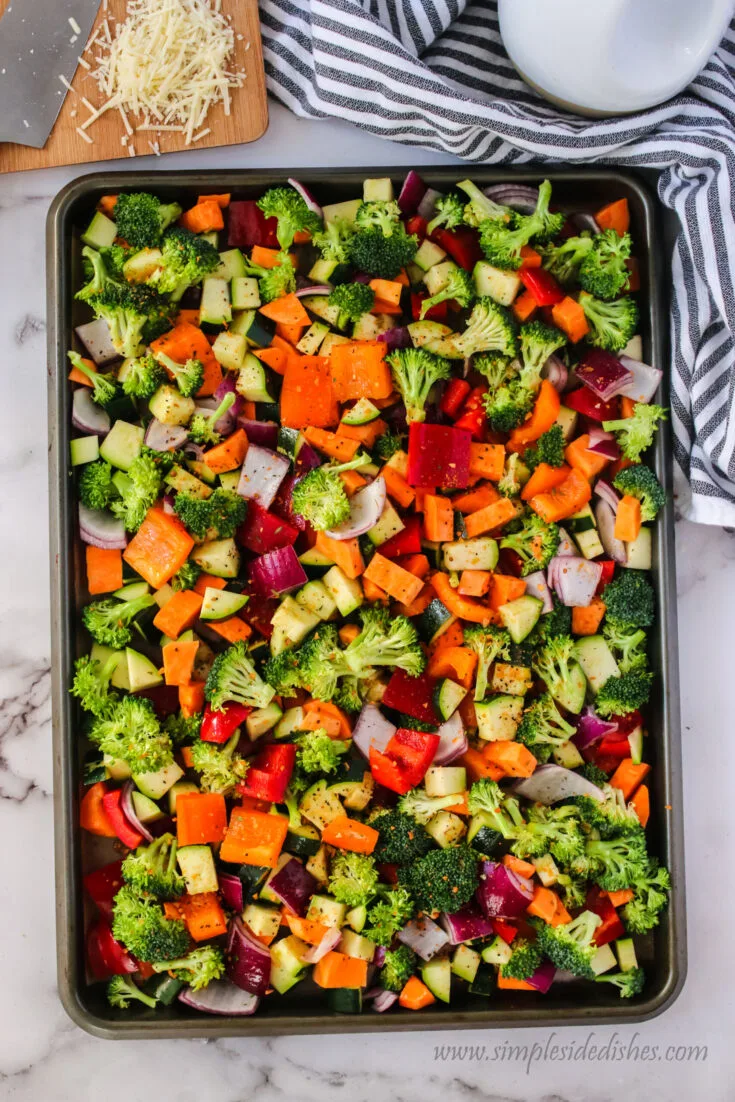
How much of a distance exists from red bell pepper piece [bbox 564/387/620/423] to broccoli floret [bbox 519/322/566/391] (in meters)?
0.14

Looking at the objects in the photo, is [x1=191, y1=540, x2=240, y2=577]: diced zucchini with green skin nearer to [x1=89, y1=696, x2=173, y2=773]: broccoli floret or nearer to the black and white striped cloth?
[x1=89, y1=696, x2=173, y2=773]: broccoli floret

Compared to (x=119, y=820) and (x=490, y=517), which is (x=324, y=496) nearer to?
(x=490, y=517)

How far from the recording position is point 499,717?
281 centimetres

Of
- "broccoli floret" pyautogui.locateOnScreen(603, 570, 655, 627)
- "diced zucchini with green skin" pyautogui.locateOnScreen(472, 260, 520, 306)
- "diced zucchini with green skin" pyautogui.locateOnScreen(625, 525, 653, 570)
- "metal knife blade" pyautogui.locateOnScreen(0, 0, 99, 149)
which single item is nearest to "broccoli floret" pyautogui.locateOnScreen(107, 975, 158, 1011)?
"broccoli floret" pyautogui.locateOnScreen(603, 570, 655, 627)

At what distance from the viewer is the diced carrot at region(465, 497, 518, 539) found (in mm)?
2840

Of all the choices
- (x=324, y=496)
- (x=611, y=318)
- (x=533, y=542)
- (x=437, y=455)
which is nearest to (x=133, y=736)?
(x=324, y=496)

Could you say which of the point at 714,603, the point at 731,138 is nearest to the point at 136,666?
the point at 714,603

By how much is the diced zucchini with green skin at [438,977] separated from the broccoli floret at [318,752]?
0.65m

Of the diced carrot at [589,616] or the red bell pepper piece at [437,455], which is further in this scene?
the diced carrot at [589,616]

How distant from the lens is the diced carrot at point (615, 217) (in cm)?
289

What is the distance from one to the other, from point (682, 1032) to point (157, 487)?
2.41 metres

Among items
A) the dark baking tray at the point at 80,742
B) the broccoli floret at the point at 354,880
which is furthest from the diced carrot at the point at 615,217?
the broccoli floret at the point at 354,880

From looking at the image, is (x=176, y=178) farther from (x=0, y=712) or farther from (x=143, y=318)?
(x=0, y=712)

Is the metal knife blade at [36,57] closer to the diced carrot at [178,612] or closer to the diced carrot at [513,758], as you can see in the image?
the diced carrot at [178,612]
